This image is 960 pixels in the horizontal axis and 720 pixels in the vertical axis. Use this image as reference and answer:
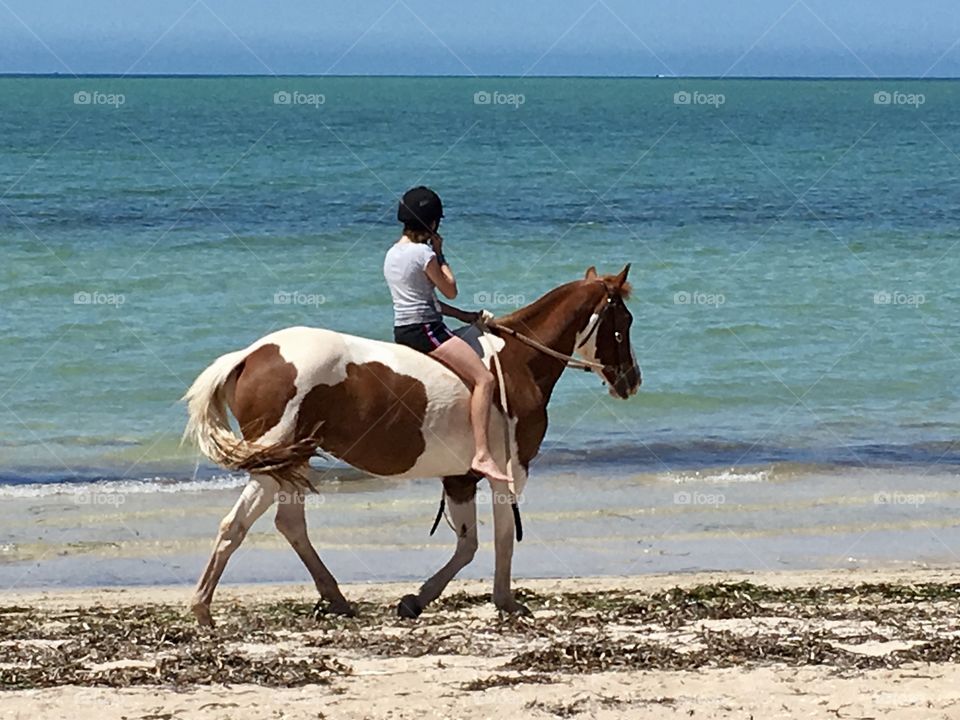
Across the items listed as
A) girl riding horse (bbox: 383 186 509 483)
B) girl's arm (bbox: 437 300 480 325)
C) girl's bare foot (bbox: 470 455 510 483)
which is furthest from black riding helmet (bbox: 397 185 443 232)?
girl's bare foot (bbox: 470 455 510 483)

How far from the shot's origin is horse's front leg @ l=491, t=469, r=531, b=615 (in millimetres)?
8570

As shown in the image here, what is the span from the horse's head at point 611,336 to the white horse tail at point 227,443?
74.3 inches

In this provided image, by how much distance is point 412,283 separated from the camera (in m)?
8.48

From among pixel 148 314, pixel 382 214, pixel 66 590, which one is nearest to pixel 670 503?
pixel 66 590

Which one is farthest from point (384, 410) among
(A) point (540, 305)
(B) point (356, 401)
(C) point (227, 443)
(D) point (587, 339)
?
(D) point (587, 339)

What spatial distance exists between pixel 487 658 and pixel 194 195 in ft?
104

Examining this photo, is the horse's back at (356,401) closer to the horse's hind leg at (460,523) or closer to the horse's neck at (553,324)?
the horse's hind leg at (460,523)

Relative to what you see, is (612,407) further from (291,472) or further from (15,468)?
(291,472)

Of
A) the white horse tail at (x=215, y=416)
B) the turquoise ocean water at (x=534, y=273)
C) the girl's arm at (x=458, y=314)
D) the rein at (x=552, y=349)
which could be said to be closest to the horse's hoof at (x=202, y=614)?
the white horse tail at (x=215, y=416)

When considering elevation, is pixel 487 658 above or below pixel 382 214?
below

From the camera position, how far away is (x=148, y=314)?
20.0 m

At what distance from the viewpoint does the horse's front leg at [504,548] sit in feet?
28.1

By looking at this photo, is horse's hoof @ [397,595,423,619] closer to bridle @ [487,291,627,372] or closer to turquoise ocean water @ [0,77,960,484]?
bridle @ [487,291,627,372]

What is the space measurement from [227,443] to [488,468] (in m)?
1.44
